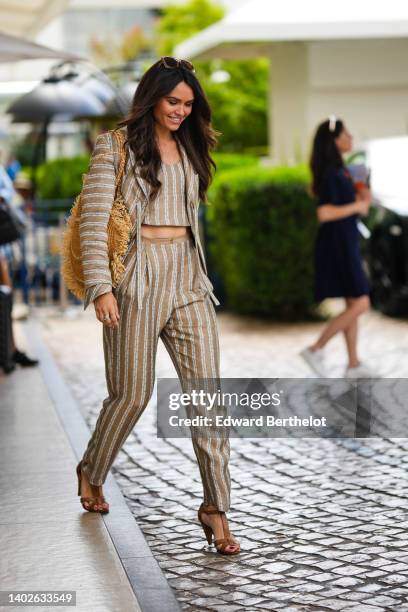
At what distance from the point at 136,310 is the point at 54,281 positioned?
1075 cm

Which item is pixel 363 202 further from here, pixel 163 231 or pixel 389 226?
pixel 163 231

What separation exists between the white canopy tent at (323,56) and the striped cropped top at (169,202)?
1086 centimetres

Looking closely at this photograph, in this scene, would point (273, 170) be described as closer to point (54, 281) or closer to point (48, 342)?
point (48, 342)

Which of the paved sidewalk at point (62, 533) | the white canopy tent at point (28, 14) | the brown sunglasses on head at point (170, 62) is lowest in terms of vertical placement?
the paved sidewalk at point (62, 533)

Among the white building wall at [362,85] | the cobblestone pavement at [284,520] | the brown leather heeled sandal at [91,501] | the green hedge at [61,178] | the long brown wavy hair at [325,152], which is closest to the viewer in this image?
the cobblestone pavement at [284,520]

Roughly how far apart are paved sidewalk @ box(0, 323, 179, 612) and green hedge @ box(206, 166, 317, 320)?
200 inches

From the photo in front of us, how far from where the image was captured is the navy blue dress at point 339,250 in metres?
9.21

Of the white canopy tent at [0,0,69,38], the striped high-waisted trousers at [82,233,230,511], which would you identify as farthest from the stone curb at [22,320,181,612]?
the white canopy tent at [0,0,69,38]

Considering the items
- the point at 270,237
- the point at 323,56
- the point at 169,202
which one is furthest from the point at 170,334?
the point at 323,56

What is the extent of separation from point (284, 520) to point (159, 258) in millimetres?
1390

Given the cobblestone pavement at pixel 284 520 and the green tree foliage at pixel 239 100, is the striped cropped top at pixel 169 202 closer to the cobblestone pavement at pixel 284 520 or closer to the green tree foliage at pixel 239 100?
the cobblestone pavement at pixel 284 520

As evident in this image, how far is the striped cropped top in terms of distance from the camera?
17.1 ft

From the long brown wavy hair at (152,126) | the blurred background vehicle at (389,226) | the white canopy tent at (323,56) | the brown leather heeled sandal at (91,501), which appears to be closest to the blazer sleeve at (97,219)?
the long brown wavy hair at (152,126)

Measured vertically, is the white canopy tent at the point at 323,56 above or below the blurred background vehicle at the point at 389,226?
above
